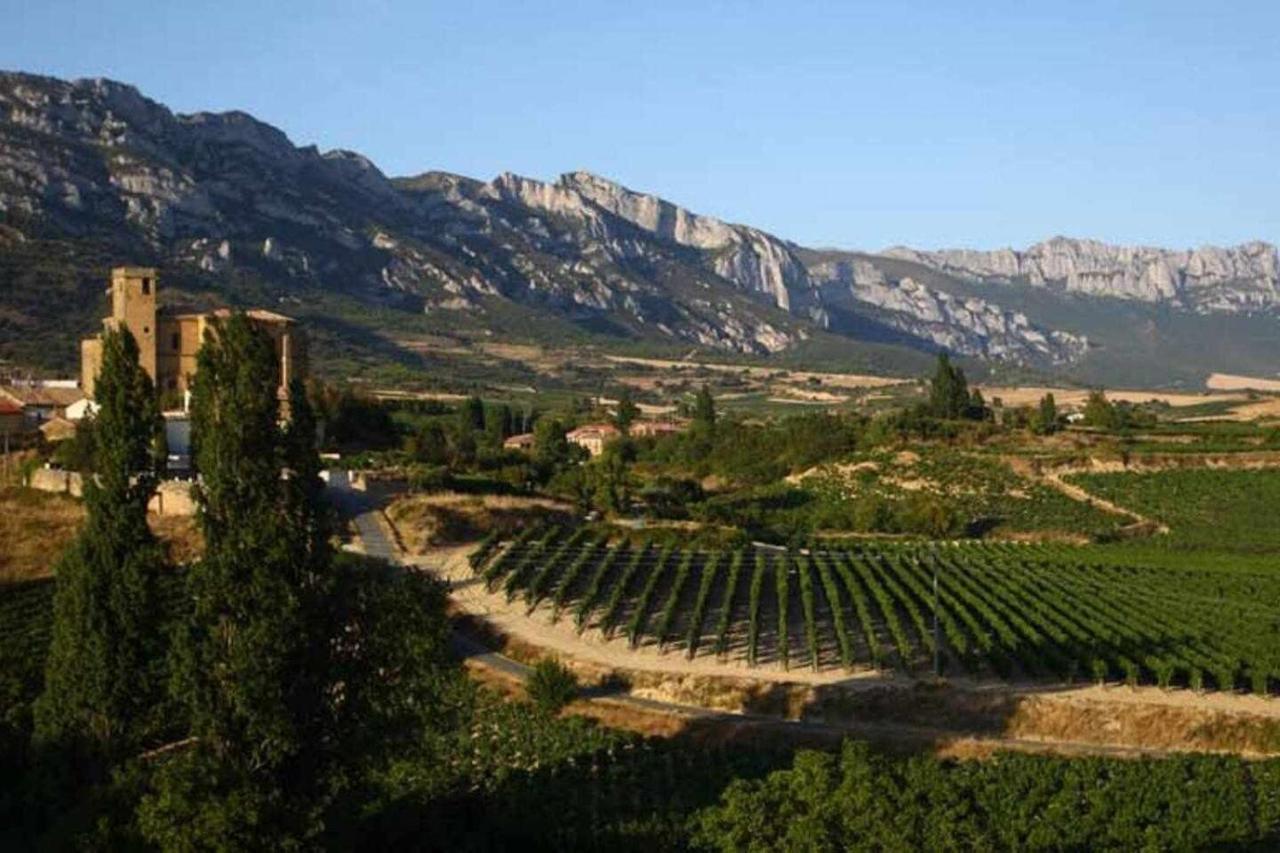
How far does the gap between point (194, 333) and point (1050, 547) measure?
115ft

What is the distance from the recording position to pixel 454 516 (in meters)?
46.3

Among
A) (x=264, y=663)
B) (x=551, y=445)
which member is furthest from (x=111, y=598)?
(x=551, y=445)

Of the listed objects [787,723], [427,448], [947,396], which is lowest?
[787,723]

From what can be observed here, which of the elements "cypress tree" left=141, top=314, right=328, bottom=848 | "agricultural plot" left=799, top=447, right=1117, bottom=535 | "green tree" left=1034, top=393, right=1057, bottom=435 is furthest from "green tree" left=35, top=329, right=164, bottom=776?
"green tree" left=1034, top=393, right=1057, bottom=435

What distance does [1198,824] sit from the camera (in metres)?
22.3

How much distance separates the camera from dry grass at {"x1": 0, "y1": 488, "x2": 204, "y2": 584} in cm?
3817

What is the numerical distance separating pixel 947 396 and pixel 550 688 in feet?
190

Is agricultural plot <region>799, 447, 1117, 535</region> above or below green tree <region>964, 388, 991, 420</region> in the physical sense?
below

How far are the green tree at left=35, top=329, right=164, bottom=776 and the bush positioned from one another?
891cm

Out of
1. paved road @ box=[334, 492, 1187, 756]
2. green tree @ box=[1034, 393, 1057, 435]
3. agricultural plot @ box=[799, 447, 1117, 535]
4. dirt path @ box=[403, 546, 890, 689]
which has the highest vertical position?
green tree @ box=[1034, 393, 1057, 435]

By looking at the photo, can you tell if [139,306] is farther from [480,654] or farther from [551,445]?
[480,654]

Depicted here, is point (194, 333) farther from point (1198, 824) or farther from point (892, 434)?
point (1198, 824)

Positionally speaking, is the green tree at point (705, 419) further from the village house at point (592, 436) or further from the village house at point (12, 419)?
the village house at point (12, 419)

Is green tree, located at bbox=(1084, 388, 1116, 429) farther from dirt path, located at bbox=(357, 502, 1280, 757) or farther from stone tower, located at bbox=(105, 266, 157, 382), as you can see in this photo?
dirt path, located at bbox=(357, 502, 1280, 757)
